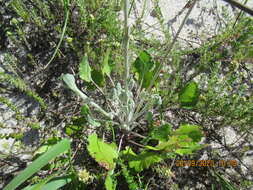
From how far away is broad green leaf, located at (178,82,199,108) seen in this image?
1.27 m

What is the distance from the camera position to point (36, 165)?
0.81 metres

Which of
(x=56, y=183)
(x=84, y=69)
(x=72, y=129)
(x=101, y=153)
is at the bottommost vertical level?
(x=56, y=183)

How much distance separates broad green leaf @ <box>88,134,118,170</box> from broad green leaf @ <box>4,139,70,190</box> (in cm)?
15

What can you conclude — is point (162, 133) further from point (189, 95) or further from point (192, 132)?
point (189, 95)

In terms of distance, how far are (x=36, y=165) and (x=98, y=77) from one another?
0.66 meters

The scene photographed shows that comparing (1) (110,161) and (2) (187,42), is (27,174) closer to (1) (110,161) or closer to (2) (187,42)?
(1) (110,161)

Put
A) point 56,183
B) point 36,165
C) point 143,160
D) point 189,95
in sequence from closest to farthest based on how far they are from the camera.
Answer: point 36,165, point 56,183, point 143,160, point 189,95

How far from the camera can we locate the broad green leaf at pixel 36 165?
0.77m

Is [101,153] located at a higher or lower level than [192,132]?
lower

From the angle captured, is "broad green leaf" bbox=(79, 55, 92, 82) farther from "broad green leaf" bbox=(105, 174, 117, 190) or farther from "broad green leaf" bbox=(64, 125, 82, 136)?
"broad green leaf" bbox=(105, 174, 117, 190)
